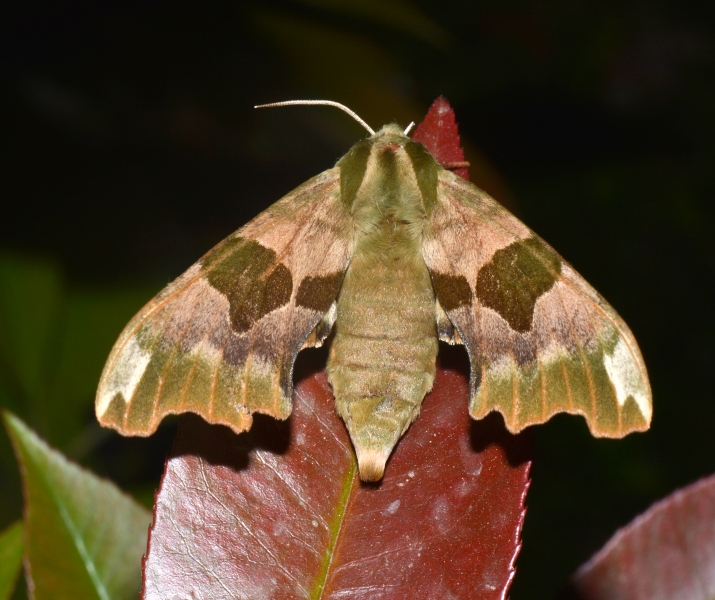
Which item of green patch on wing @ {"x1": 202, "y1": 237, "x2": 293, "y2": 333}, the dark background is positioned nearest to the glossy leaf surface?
green patch on wing @ {"x1": 202, "y1": 237, "x2": 293, "y2": 333}

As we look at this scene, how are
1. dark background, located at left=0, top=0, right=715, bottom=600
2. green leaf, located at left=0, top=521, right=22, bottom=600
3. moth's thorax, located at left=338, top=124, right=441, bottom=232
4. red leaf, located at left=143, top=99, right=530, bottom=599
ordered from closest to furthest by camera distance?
red leaf, located at left=143, top=99, right=530, bottom=599 → green leaf, located at left=0, top=521, right=22, bottom=600 → moth's thorax, located at left=338, top=124, right=441, bottom=232 → dark background, located at left=0, top=0, right=715, bottom=600

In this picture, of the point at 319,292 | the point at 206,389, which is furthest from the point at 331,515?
the point at 319,292

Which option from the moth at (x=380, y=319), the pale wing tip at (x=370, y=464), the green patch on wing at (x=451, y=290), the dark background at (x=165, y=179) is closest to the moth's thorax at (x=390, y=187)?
the moth at (x=380, y=319)

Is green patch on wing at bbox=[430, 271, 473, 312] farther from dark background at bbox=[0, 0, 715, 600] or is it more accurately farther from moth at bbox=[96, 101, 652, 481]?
dark background at bbox=[0, 0, 715, 600]

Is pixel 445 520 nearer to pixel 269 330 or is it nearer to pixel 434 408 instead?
pixel 434 408

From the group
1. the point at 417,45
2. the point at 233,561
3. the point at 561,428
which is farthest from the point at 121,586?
the point at 417,45

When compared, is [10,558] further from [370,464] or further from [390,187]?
[390,187]
